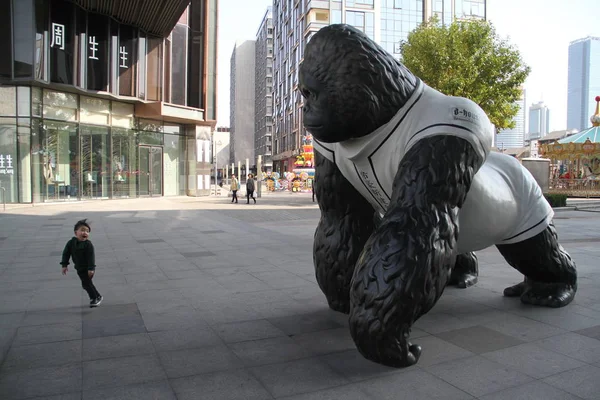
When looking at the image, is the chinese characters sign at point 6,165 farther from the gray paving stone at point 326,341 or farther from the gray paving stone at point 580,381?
the gray paving stone at point 580,381

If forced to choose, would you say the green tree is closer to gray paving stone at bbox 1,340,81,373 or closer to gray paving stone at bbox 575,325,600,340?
gray paving stone at bbox 575,325,600,340

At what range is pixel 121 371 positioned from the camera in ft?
9.64

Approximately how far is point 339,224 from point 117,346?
1.80 metres

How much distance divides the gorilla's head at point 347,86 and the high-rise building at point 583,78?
132940 millimetres

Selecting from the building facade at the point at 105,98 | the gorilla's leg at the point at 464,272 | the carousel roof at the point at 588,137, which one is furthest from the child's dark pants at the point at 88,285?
the carousel roof at the point at 588,137

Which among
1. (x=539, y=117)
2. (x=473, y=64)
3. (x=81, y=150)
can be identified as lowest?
(x=81, y=150)

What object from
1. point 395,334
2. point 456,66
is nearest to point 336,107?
point 395,334

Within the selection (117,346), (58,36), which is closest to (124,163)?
(58,36)

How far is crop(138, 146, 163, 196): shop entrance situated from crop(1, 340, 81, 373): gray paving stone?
66.9 ft

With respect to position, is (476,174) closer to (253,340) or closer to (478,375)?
(478,375)

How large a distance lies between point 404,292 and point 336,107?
3.76 ft

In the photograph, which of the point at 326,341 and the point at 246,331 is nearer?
the point at 326,341

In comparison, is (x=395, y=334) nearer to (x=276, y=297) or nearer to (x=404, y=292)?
(x=404, y=292)

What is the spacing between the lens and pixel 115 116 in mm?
21359
